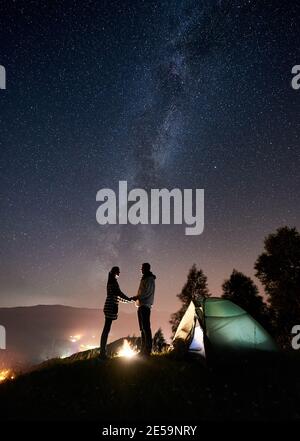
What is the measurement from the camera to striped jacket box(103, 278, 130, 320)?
33.0 feet

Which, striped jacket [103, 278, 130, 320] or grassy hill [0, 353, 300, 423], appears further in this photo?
striped jacket [103, 278, 130, 320]

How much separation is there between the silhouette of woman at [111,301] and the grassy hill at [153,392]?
674mm

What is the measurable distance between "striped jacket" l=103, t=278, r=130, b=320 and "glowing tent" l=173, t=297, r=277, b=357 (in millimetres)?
2569

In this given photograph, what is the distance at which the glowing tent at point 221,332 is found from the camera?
965 cm

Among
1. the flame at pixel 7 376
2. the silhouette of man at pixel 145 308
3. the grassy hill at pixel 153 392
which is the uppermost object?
the silhouette of man at pixel 145 308

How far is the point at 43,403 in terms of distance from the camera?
689 cm

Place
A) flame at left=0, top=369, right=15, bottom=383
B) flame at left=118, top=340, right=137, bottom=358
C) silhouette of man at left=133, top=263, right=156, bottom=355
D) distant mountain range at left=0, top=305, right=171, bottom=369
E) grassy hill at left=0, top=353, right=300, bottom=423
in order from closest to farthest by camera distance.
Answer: grassy hill at left=0, top=353, right=300, bottom=423 < flame at left=0, top=369, right=15, bottom=383 < silhouette of man at left=133, top=263, right=156, bottom=355 < flame at left=118, top=340, right=137, bottom=358 < distant mountain range at left=0, top=305, right=171, bottom=369

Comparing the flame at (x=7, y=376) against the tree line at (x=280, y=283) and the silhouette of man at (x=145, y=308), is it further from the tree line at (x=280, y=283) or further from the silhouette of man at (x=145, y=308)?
the tree line at (x=280, y=283)

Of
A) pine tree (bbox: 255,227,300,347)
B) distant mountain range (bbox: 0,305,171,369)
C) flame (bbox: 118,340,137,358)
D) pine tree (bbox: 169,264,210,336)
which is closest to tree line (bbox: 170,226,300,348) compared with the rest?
pine tree (bbox: 255,227,300,347)

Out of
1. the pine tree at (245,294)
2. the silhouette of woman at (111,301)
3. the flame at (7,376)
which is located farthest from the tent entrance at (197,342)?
the pine tree at (245,294)

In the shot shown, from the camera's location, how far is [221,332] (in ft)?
32.3

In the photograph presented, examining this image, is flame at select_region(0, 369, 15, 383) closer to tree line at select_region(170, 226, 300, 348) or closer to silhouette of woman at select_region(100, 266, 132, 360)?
silhouette of woman at select_region(100, 266, 132, 360)

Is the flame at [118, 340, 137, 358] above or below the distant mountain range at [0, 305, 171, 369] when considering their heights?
above
